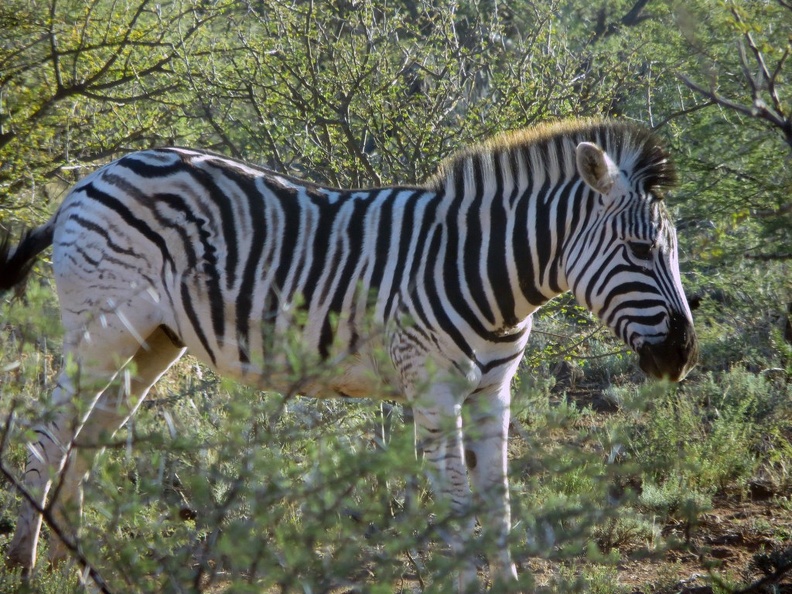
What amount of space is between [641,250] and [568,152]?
601mm

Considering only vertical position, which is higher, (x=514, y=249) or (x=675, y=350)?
(x=514, y=249)

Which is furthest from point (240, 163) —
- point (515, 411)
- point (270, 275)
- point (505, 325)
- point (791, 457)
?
point (791, 457)

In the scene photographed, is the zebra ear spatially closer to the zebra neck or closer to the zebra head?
the zebra head

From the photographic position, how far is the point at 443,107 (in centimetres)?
611

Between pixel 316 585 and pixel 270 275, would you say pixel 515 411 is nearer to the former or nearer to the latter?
pixel 316 585

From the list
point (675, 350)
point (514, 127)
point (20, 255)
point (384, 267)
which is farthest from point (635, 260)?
point (20, 255)

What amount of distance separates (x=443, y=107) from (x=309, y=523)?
4.50 m

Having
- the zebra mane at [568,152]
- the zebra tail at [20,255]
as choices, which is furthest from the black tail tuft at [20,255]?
the zebra mane at [568,152]

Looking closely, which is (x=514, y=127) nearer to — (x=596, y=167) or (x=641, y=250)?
(x=596, y=167)

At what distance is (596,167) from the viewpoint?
12.8ft

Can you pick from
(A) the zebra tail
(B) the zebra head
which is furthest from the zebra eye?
(A) the zebra tail

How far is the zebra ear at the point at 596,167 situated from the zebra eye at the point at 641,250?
279 millimetres

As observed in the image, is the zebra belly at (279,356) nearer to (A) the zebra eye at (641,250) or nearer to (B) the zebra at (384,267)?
(B) the zebra at (384,267)

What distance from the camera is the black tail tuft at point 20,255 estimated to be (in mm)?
4656
